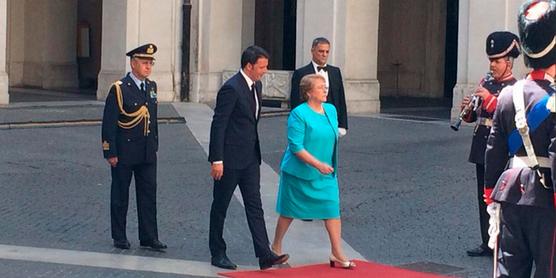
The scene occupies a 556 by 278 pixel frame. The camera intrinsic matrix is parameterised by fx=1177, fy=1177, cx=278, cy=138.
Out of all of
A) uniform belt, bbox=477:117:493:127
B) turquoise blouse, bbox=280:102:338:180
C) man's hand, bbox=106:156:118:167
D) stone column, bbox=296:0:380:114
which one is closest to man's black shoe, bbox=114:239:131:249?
man's hand, bbox=106:156:118:167

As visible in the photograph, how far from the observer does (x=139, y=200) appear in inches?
396

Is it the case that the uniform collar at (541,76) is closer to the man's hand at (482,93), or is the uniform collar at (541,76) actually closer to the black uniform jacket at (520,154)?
the black uniform jacket at (520,154)

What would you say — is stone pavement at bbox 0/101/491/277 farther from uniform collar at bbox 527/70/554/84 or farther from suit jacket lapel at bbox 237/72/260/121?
uniform collar at bbox 527/70/554/84

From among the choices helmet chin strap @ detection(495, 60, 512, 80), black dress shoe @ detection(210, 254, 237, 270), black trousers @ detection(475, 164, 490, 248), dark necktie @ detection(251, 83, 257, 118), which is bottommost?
black dress shoe @ detection(210, 254, 237, 270)

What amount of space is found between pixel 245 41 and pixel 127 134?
18.5m

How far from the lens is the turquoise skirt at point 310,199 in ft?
30.4

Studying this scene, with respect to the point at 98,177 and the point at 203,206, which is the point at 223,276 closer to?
the point at 203,206

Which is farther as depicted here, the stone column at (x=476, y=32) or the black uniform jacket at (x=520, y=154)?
the stone column at (x=476, y=32)

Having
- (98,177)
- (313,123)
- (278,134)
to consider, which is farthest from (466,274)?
(278,134)

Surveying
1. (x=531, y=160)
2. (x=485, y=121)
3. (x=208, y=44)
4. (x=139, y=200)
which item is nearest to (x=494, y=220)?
(x=531, y=160)

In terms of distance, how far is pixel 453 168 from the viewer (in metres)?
15.6

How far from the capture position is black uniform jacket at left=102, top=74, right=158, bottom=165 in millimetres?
9953

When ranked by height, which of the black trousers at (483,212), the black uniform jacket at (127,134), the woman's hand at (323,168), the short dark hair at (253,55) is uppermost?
the short dark hair at (253,55)

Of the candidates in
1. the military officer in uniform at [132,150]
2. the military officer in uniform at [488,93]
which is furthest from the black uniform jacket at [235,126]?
the military officer in uniform at [488,93]
